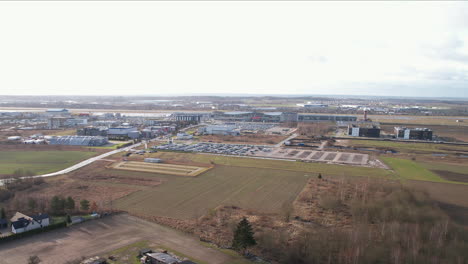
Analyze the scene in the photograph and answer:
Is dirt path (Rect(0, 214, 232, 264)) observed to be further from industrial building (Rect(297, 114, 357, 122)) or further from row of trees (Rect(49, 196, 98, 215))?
industrial building (Rect(297, 114, 357, 122))

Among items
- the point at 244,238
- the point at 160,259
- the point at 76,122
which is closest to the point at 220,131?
the point at 76,122

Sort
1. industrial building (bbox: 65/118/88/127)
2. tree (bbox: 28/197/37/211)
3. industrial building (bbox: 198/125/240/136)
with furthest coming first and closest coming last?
industrial building (bbox: 65/118/88/127) → industrial building (bbox: 198/125/240/136) → tree (bbox: 28/197/37/211)

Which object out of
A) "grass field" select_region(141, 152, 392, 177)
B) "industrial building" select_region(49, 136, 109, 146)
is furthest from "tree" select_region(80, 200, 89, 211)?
"industrial building" select_region(49, 136, 109, 146)

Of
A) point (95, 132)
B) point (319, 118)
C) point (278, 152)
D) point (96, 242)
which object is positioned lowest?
point (96, 242)

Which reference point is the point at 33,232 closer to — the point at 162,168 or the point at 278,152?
the point at 162,168

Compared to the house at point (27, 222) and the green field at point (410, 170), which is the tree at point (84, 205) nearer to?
the house at point (27, 222)

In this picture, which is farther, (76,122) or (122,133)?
(76,122)
